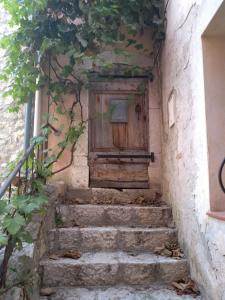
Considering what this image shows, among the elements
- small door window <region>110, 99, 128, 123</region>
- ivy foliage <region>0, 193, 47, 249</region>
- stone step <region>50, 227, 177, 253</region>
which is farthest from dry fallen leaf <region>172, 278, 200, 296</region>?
small door window <region>110, 99, 128, 123</region>

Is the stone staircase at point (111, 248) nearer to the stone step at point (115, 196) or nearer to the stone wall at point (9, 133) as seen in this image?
the stone step at point (115, 196)

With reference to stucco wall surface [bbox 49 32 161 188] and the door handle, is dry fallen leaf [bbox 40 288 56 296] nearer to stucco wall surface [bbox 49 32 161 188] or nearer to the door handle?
stucco wall surface [bbox 49 32 161 188]

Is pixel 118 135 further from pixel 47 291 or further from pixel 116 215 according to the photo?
pixel 47 291

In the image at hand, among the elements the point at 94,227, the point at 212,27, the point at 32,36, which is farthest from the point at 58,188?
the point at 212,27

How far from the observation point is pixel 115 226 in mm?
2998

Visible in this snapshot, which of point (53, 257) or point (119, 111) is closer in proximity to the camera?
point (53, 257)

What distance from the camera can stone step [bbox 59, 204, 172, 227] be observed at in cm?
304

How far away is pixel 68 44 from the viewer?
352 centimetres

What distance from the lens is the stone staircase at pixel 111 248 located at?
7.60 feet

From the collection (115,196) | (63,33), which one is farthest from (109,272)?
(63,33)

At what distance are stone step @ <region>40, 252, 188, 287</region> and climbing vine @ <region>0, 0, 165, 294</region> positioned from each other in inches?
47.4

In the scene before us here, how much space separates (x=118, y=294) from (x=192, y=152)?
45.5 inches

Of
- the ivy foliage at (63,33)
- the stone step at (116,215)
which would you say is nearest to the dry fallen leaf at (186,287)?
the stone step at (116,215)

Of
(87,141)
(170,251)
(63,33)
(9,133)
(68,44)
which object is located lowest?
(170,251)
